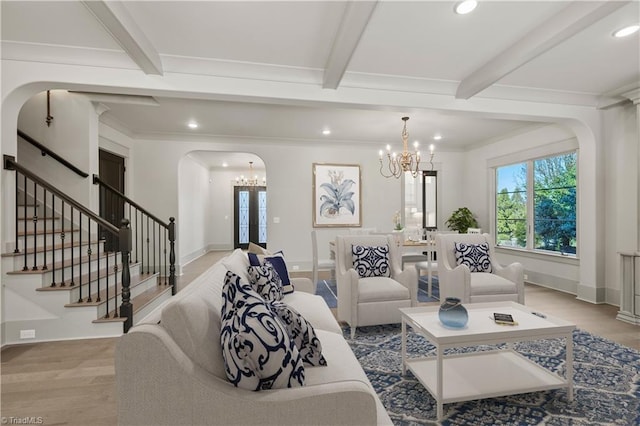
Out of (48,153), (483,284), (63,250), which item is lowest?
(483,284)

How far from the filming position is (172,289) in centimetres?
451

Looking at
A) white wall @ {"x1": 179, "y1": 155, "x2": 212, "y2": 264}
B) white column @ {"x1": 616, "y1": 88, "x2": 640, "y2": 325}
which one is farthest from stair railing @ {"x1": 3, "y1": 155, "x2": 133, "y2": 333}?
white column @ {"x1": 616, "y1": 88, "x2": 640, "y2": 325}

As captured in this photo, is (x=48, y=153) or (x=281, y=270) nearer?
(x=281, y=270)

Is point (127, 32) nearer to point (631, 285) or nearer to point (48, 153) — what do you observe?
point (48, 153)

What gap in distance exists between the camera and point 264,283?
231cm

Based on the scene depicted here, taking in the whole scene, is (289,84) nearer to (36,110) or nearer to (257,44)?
(257,44)

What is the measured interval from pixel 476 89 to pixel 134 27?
11.2ft

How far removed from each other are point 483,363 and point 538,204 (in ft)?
14.3

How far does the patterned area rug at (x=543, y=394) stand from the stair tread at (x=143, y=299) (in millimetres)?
2436

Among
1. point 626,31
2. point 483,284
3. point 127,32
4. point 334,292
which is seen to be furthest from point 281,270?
point 626,31

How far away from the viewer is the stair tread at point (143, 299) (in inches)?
125

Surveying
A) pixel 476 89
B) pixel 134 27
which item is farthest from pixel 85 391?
pixel 476 89

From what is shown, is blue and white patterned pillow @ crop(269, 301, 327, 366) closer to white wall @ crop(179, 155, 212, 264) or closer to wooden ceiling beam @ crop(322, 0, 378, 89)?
wooden ceiling beam @ crop(322, 0, 378, 89)

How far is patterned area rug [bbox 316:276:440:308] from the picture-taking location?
4371 mm
